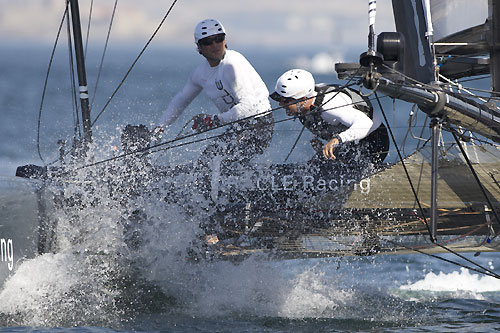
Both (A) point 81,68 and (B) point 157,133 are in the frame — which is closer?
(B) point 157,133

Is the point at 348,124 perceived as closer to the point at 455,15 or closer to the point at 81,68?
the point at 455,15

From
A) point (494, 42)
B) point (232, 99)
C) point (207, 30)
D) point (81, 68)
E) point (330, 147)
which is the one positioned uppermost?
point (207, 30)

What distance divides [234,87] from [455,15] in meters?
1.72

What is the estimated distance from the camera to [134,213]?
584 centimetres

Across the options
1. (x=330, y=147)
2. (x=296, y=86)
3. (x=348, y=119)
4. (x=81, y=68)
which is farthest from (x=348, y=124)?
(x=81, y=68)

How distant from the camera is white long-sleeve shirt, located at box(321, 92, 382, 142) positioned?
5949 mm

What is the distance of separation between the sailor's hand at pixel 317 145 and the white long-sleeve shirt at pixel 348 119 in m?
0.19

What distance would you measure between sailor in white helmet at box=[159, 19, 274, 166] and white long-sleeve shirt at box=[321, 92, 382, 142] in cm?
→ 43

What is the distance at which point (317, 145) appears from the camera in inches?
245

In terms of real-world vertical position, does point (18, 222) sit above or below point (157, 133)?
below

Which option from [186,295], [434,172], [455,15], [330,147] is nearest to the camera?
[434,172]

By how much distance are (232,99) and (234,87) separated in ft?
0.38

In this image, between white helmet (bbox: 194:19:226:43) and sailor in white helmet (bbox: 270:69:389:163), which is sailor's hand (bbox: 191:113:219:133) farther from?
white helmet (bbox: 194:19:226:43)

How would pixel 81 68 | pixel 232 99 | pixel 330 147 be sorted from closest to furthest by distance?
pixel 330 147, pixel 232 99, pixel 81 68
